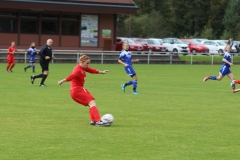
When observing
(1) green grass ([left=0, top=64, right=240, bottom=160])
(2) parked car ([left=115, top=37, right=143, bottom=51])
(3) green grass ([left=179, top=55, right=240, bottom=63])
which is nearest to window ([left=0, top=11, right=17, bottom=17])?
(2) parked car ([left=115, top=37, right=143, bottom=51])

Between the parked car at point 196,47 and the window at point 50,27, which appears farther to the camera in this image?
the parked car at point 196,47

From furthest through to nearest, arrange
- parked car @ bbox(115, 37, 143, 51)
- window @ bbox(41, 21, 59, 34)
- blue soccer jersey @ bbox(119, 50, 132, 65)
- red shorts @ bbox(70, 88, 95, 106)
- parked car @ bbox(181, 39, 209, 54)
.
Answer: parked car @ bbox(181, 39, 209, 54)
parked car @ bbox(115, 37, 143, 51)
window @ bbox(41, 21, 59, 34)
blue soccer jersey @ bbox(119, 50, 132, 65)
red shorts @ bbox(70, 88, 95, 106)

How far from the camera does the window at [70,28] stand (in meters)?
54.8

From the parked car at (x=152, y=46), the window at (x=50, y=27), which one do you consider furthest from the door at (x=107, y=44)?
the parked car at (x=152, y=46)

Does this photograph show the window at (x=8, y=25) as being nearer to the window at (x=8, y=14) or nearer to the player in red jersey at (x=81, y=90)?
the window at (x=8, y=14)

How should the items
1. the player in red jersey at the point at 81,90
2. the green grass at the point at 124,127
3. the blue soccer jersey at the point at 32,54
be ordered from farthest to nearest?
the blue soccer jersey at the point at 32,54 < the player in red jersey at the point at 81,90 < the green grass at the point at 124,127

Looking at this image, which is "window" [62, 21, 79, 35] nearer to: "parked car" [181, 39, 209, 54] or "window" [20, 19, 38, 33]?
"window" [20, 19, 38, 33]

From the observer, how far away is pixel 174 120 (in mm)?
14852

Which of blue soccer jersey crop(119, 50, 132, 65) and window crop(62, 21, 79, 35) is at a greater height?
window crop(62, 21, 79, 35)

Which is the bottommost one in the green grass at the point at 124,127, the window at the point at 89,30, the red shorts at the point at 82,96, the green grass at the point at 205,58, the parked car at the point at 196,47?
the green grass at the point at 124,127

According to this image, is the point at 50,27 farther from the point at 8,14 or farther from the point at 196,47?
the point at 196,47

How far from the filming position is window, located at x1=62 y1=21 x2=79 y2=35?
54.8 metres

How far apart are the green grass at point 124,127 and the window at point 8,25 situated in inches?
1191

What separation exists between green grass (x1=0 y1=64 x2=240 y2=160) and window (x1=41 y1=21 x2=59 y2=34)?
31.4 m
